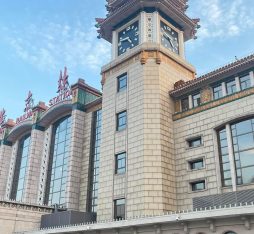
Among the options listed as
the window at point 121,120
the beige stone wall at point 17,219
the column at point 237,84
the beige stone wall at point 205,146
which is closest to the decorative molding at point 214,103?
the beige stone wall at point 205,146

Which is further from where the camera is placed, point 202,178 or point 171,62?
point 171,62

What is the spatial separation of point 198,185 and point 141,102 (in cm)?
1046

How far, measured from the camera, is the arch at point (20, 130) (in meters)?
58.5

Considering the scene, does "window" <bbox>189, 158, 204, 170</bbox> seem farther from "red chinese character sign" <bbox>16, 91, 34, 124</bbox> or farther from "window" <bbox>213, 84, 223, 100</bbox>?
"red chinese character sign" <bbox>16, 91, 34, 124</bbox>

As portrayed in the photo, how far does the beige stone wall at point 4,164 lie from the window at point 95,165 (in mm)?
21841

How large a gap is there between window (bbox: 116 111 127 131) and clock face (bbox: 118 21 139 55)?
350 inches

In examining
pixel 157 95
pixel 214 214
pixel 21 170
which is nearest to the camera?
pixel 214 214

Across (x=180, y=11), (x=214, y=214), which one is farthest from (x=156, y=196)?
(x=180, y=11)

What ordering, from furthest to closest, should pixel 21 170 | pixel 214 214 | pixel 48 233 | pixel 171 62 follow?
pixel 21 170 < pixel 171 62 < pixel 48 233 < pixel 214 214

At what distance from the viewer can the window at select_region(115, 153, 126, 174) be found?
37.1 metres

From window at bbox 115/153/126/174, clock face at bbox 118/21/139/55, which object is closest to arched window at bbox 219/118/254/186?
window at bbox 115/153/126/174

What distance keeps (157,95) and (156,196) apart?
1078 cm

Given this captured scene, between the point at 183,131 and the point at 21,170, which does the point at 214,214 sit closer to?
the point at 183,131

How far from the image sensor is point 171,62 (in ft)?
137
